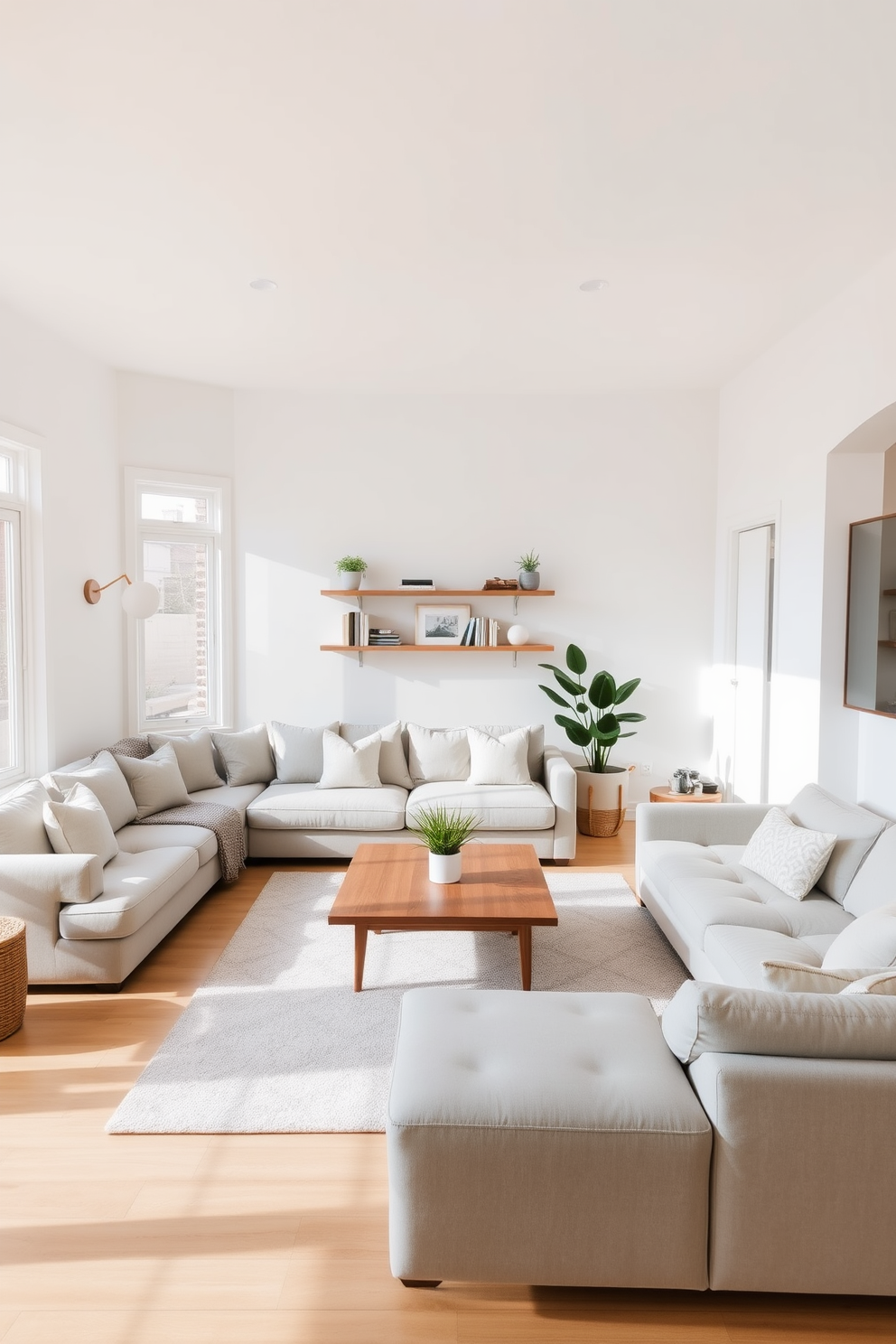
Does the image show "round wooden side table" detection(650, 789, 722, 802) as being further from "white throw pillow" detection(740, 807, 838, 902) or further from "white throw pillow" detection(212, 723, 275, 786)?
"white throw pillow" detection(212, 723, 275, 786)

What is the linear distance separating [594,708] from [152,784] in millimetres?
3056

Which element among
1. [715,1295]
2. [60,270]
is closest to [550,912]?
[715,1295]

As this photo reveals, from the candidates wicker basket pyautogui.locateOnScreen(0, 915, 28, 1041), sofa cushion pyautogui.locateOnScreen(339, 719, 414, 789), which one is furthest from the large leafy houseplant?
wicker basket pyautogui.locateOnScreen(0, 915, 28, 1041)

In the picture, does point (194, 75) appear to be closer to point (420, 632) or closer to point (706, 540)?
point (420, 632)

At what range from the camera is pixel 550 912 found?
3260mm

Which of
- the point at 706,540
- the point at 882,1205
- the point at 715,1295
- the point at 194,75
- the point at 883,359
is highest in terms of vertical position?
the point at 194,75

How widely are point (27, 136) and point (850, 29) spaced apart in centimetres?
244

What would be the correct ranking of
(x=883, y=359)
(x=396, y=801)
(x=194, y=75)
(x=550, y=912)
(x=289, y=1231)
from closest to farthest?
(x=289, y=1231) < (x=194, y=75) < (x=550, y=912) < (x=883, y=359) < (x=396, y=801)

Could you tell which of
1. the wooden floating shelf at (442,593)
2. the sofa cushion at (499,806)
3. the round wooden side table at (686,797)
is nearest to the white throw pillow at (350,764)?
the sofa cushion at (499,806)

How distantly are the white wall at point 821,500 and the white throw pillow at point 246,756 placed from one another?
3.14m

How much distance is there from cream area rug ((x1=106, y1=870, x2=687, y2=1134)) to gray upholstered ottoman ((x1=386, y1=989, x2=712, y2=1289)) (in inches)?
30.0

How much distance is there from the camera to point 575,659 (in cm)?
582

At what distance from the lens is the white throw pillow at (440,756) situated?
17.9 ft

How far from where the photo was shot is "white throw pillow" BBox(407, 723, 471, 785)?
5441 millimetres
